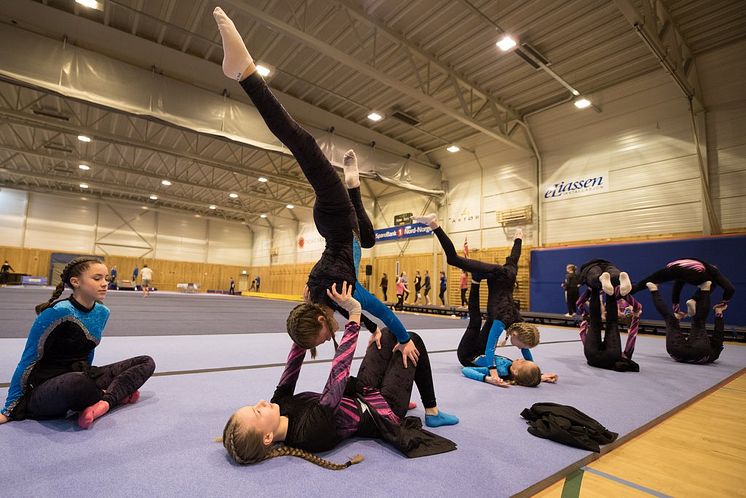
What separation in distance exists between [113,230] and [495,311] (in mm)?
26570

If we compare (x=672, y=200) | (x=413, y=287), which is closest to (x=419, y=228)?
(x=413, y=287)

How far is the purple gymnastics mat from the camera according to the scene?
141 centimetres

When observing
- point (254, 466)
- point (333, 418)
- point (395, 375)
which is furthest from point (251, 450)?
point (395, 375)

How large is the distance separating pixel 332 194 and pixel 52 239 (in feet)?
88.2

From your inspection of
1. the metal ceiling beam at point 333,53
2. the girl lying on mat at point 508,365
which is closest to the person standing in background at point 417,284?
the metal ceiling beam at point 333,53

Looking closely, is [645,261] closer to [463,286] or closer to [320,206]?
[463,286]

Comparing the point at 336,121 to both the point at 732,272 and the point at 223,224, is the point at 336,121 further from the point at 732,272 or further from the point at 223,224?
the point at 223,224

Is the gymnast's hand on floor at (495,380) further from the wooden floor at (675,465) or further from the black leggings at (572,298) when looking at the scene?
the black leggings at (572,298)

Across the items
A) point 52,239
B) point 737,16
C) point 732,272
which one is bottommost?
point 732,272

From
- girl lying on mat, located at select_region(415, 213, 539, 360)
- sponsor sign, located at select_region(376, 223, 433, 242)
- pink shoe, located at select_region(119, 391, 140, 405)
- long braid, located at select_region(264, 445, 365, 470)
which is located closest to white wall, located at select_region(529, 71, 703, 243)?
sponsor sign, located at select_region(376, 223, 433, 242)

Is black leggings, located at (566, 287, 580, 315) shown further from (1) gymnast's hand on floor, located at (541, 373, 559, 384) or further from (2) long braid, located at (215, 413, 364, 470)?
(2) long braid, located at (215, 413, 364, 470)

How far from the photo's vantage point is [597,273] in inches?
163

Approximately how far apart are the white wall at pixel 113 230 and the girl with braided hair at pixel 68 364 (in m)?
25.6

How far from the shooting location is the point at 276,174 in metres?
14.7
